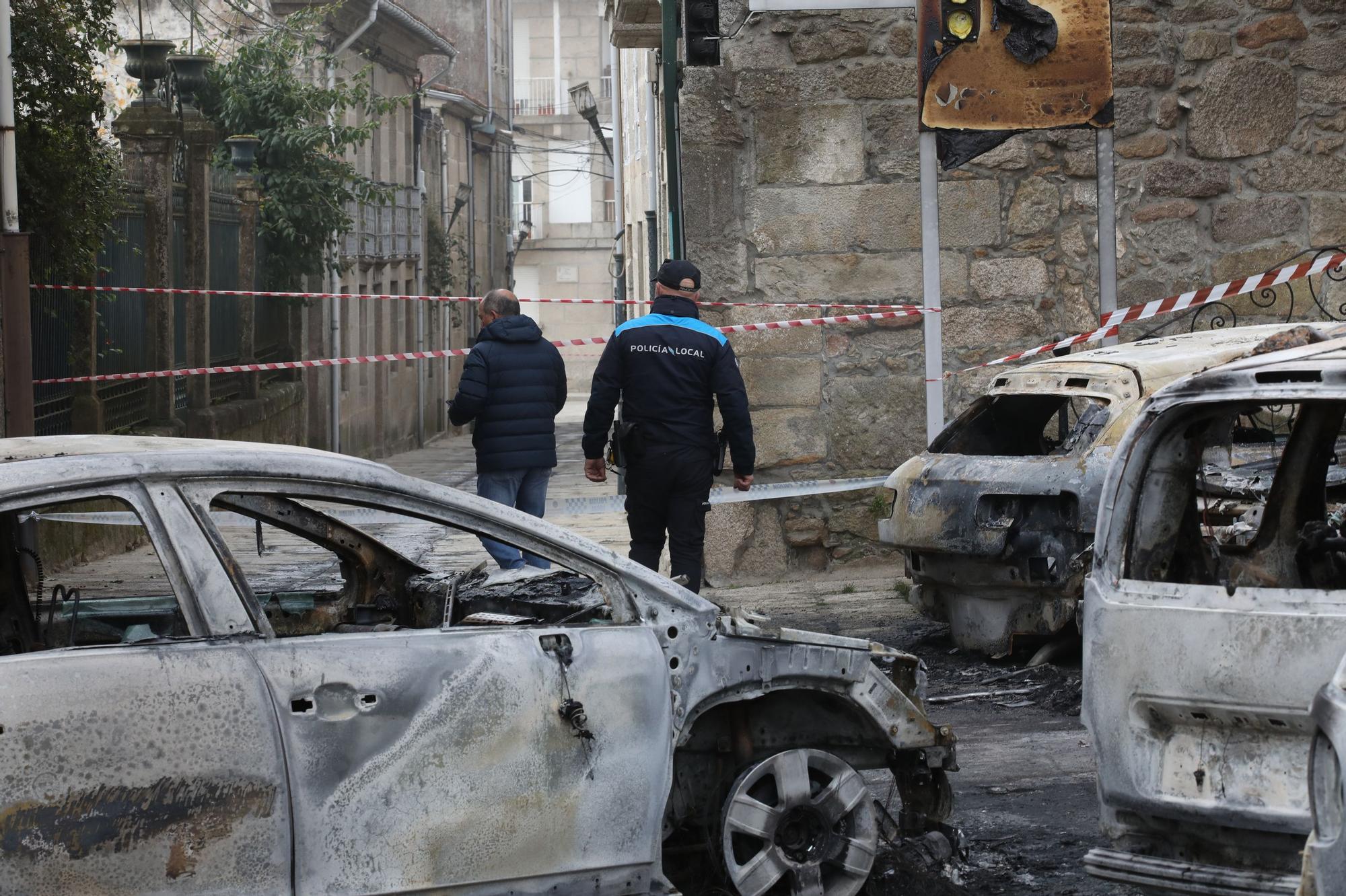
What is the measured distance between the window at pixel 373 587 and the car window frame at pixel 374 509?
0.07 metres

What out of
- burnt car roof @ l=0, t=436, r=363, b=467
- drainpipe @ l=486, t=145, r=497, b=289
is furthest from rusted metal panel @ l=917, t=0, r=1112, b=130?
drainpipe @ l=486, t=145, r=497, b=289

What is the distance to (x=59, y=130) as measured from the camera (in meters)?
12.6

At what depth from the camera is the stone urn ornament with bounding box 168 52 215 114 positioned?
719 inches

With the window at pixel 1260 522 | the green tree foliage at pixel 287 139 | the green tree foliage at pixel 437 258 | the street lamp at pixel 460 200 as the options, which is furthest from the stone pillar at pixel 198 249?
the street lamp at pixel 460 200


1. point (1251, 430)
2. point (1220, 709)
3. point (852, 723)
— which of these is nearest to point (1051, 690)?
point (1251, 430)

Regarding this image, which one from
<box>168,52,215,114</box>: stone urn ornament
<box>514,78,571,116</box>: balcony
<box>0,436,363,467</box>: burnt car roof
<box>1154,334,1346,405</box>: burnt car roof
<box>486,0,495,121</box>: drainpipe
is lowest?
<box>0,436,363,467</box>: burnt car roof

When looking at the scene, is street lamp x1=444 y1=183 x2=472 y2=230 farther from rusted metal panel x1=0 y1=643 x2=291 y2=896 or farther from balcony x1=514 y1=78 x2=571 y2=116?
rusted metal panel x1=0 y1=643 x2=291 y2=896

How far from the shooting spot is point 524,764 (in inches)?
176

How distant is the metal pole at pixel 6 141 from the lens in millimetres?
10320

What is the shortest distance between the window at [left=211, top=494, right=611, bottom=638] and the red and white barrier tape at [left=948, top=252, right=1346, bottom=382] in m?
7.14

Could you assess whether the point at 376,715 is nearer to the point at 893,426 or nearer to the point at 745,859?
the point at 745,859

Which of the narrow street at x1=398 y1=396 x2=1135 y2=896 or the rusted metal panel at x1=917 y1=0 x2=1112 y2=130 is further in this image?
the rusted metal panel at x1=917 y1=0 x2=1112 y2=130

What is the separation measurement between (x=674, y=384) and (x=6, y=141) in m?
4.22

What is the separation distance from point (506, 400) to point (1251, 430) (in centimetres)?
388
